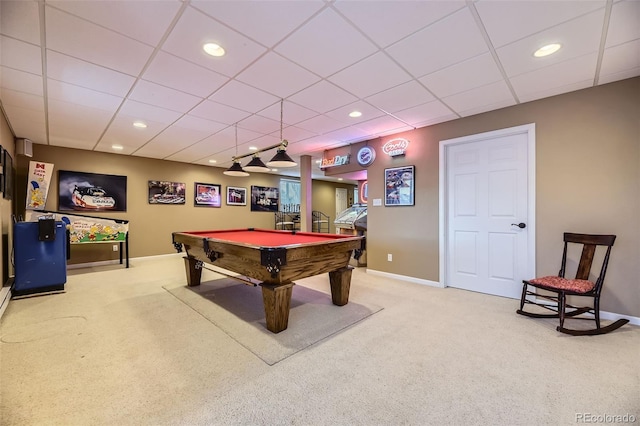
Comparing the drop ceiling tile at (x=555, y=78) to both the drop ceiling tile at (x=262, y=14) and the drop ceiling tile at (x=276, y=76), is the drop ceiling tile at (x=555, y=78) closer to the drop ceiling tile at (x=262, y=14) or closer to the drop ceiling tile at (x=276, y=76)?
the drop ceiling tile at (x=276, y=76)

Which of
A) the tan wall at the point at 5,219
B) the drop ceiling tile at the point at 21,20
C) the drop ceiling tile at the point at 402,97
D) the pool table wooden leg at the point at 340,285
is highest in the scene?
the drop ceiling tile at the point at 402,97

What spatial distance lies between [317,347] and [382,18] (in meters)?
2.59

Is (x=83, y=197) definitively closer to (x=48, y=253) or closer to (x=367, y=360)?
(x=48, y=253)

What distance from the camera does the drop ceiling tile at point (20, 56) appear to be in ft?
6.82

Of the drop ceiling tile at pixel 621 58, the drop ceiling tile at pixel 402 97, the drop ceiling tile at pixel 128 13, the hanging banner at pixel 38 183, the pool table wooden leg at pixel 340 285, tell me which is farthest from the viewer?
the hanging banner at pixel 38 183

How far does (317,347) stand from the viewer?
2.24 meters

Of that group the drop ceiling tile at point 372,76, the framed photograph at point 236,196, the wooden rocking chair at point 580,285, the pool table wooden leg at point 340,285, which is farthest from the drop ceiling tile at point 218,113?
the framed photograph at point 236,196

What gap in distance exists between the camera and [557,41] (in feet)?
6.92

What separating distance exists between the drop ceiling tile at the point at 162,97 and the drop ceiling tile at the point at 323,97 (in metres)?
1.24

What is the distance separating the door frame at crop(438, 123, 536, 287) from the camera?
3264 mm

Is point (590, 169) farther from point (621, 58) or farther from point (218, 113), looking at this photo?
point (218, 113)

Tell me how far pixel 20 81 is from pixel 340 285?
397cm

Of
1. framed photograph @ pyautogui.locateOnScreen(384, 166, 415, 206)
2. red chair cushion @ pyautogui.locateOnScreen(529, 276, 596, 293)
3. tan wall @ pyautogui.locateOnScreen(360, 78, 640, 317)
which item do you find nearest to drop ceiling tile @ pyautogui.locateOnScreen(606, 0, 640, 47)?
tan wall @ pyautogui.locateOnScreen(360, 78, 640, 317)

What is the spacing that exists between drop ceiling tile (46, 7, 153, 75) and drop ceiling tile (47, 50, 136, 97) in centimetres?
11
